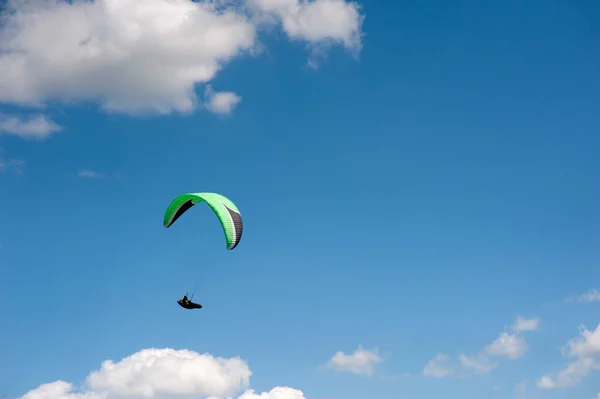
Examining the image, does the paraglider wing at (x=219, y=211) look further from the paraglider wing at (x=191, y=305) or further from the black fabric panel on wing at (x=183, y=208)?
the paraglider wing at (x=191, y=305)

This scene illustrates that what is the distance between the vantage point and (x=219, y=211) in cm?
5991

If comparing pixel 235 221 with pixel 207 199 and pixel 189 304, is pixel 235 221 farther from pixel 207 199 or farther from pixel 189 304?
pixel 189 304

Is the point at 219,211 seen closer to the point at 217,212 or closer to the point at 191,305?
the point at 217,212

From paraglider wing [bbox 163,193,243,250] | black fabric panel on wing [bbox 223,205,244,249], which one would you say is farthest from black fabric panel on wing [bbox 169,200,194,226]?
black fabric panel on wing [bbox 223,205,244,249]

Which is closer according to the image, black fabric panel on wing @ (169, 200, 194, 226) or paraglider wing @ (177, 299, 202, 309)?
paraglider wing @ (177, 299, 202, 309)

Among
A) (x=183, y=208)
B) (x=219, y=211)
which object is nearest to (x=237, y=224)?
(x=219, y=211)

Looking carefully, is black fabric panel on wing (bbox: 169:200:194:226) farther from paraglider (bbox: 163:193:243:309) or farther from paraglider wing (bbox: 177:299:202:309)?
paraglider wing (bbox: 177:299:202:309)

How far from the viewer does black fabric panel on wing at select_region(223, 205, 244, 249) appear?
195ft

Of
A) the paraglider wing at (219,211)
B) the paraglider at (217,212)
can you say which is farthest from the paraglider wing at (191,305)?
the paraglider wing at (219,211)

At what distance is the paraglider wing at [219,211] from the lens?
59250 mm

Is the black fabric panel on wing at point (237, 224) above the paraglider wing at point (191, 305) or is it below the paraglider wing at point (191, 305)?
above

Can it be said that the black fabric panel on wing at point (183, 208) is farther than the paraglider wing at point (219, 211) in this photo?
Yes

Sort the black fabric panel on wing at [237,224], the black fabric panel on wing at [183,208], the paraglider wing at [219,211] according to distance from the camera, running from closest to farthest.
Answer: the paraglider wing at [219,211], the black fabric panel on wing at [237,224], the black fabric panel on wing at [183,208]

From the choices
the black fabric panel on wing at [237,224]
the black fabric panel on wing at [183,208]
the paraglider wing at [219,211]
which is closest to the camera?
the paraglider wing at [219,211]
